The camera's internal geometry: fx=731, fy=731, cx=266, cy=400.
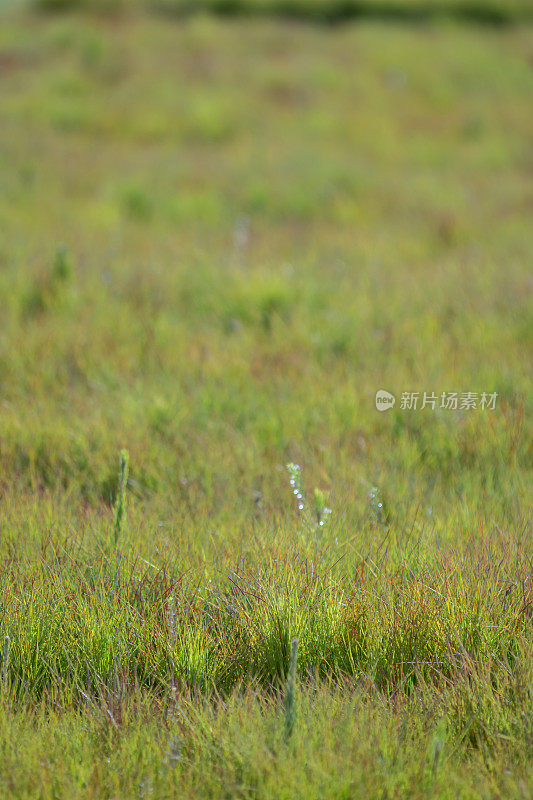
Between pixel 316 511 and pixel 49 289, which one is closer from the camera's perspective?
pixel 316 511

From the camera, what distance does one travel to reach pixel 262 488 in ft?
9.12

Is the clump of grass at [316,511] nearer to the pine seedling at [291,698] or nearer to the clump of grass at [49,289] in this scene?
the pine seedling at [291,698]

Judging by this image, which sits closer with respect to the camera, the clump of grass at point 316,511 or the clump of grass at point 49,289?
the clump of grass at point 316,511

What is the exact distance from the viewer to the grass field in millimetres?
1644

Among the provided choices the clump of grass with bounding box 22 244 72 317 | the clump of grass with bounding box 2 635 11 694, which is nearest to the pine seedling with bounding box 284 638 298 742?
the clump of grass with bounding box 2 635 11 694

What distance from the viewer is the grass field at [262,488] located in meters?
1.64

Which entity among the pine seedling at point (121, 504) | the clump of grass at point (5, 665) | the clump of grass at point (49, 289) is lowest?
the clump of grass at point (5, 665)

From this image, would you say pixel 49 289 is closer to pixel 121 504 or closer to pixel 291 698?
pixel 121 504

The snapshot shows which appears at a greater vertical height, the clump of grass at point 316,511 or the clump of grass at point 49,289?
the clump of grass at point 49,289

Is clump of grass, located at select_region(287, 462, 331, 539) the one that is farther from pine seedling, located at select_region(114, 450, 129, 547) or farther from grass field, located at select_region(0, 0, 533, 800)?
pine seedling, located at select_region(114, 450, 129, 547)

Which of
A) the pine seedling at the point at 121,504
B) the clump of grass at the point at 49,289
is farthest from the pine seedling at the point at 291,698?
the clump of grass at the point at 49,289

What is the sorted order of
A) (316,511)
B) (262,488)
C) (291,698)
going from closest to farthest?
(291,698) < (316,511) < (262,488)

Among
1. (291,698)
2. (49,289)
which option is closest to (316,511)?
(291,698)

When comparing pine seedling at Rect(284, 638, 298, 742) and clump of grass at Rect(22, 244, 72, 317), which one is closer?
pine seedling at Rect(284, 638, 298, 742)
